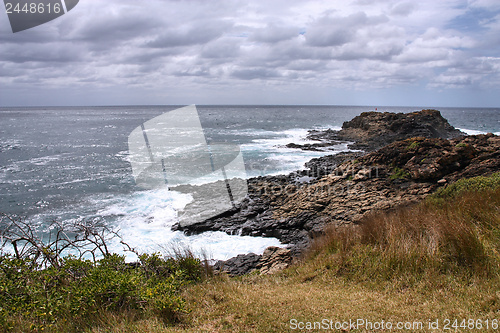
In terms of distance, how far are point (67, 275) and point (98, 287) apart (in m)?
0.96

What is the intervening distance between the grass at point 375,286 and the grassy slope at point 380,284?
0.05ft

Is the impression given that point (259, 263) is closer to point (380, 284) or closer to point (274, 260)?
point (274, 260)

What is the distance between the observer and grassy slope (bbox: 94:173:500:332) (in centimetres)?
456

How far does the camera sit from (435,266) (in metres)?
5.61

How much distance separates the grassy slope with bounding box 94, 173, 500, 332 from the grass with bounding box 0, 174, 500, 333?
1cm

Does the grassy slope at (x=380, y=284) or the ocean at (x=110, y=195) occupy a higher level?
the grassy slope at (x=380, y=284)

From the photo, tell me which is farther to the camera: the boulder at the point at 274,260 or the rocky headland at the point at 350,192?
the rocky headland at the point at 350,192

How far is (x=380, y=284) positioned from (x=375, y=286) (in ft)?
0.33

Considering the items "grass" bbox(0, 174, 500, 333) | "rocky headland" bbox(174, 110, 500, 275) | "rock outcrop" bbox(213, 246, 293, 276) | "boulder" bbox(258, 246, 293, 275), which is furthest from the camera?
"rocky headland" bbox(174, 110, 500, 275)

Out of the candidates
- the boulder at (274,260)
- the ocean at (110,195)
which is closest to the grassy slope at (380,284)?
the boulder at (274,260)

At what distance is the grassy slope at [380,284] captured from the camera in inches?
179

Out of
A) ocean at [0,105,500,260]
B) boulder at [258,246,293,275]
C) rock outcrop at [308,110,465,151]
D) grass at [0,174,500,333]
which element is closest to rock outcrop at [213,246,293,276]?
boulder at [258,246,293,275]

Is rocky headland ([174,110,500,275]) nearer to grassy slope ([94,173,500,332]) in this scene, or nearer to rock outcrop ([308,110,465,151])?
grassy slope ([94,173,500,332])

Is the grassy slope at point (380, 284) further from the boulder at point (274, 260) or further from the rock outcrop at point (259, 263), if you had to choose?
the rock outcrop at point (259, 263)
